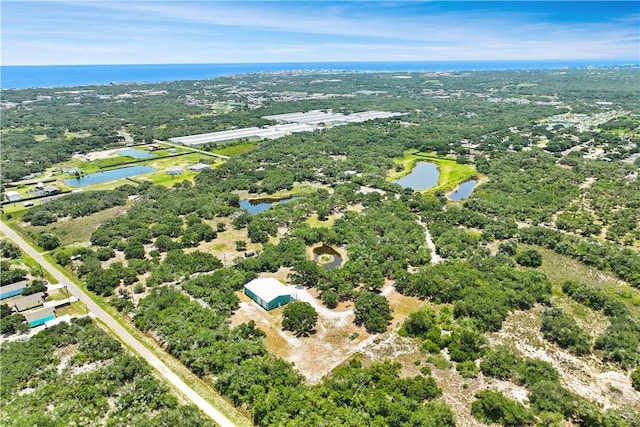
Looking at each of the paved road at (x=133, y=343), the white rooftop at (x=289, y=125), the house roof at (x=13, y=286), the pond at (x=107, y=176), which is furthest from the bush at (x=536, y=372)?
the white rooftop at (x=289, y=125)

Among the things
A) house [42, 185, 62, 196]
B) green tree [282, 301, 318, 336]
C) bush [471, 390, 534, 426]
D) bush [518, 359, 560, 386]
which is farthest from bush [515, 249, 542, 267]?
house [42, 185, 62, 196]

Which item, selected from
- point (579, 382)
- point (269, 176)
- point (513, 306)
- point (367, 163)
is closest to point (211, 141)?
point (269, 176)

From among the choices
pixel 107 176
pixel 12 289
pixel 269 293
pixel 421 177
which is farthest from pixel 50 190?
pixel 421 177

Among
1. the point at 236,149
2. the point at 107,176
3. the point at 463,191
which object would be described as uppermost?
the point at 236,149

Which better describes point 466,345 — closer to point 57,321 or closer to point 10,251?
point 57,321

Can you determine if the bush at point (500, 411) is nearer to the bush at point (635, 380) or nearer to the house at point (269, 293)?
the bush at point (635, 380)

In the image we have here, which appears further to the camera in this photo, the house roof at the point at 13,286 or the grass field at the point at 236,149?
the grass field at the point at 236,149

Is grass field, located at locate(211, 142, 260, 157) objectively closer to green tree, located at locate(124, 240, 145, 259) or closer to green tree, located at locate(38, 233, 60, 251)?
green tree, located at locate(38, 233, 60, 251)
